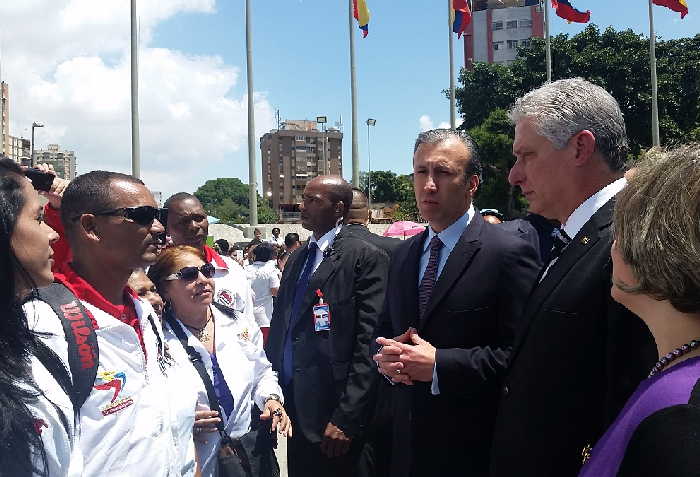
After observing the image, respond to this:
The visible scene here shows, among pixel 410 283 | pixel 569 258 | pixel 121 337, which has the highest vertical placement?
pixel 569 258

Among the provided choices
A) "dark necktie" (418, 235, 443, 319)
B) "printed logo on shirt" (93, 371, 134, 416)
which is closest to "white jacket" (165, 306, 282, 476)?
"printed logo on shirt" (93, 371, 134, 416)

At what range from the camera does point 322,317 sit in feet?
12.0

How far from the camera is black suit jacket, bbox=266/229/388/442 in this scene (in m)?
3.52

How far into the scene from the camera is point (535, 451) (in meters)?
1.91

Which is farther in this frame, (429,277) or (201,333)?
(201,333)

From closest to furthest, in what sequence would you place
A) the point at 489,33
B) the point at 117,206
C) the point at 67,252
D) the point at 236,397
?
the point at 117,206
the point at 67,252
the point at 236,397
the point at 489,33

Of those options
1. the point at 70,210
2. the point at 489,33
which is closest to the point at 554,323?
the point at 70,210

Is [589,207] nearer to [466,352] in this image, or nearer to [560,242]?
[560,242]

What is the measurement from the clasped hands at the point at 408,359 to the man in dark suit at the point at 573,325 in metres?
0.47

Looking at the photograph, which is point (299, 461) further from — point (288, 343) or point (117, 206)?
point (117, 206)

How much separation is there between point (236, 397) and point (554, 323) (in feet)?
5.63

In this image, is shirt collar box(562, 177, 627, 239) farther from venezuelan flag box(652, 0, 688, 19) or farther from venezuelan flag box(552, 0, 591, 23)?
venezuelan flag box(652, 0, 688, 19)

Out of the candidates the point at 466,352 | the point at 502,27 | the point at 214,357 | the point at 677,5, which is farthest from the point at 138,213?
the point at 502,27

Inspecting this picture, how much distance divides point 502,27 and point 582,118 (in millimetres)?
78828
